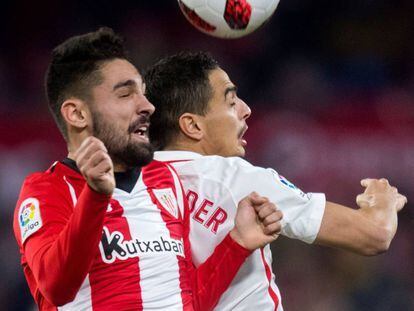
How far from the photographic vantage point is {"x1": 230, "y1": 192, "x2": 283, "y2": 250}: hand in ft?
9.45

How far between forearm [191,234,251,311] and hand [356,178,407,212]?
1.83 feet

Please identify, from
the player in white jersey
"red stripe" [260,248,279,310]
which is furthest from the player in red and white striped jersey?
"red stripe" [260,248,279,310]

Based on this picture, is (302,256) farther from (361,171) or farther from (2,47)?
(2,47)

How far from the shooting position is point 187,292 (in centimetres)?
296

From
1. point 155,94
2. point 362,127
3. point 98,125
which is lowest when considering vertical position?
point 98,125

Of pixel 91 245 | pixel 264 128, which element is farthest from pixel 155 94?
pixel 264 128

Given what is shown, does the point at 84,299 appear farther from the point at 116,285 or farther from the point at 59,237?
the point at 59,237

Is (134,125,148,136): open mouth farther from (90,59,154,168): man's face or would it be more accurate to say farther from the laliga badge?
the laliga badge

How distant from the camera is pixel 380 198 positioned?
323 cm

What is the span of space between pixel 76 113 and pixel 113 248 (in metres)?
0.51

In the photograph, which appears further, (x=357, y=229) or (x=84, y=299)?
(x=357, y=229)

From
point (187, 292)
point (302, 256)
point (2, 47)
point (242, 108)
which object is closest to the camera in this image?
point (187, 292)

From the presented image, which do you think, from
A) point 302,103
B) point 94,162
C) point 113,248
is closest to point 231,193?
point 113,248

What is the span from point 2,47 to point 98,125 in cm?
520
